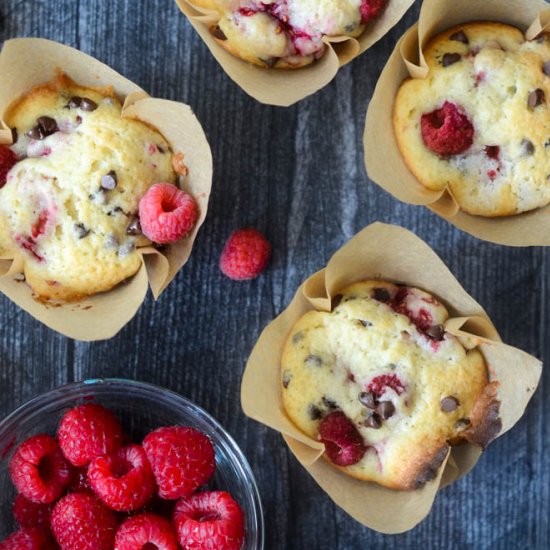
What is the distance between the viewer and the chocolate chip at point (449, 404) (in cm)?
157

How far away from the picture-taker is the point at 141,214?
5.10 ft

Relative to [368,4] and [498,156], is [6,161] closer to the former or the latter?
[368,4]

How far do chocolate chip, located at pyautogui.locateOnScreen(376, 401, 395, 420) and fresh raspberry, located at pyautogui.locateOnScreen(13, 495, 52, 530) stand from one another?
2.39ft

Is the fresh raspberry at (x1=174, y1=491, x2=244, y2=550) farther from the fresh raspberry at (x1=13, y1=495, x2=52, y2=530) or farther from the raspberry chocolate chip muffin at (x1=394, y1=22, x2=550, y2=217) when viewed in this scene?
the raspberry chocolate chip muffin at (x1=394, y1=22, x2=550, y2=217)

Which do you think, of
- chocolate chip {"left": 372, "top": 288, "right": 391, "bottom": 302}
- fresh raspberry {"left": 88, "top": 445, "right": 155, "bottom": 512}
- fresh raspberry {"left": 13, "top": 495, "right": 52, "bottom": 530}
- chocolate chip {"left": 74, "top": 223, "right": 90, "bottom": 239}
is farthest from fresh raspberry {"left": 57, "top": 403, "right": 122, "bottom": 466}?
chocolate chip {"left": 372, "top": 288, "right": 391, "bottom": 302}

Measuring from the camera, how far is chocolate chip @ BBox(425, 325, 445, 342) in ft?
5.27

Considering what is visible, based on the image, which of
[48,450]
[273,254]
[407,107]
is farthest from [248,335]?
[407,107]

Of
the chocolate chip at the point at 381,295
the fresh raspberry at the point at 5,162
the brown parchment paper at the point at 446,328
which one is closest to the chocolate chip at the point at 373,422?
the brown parchment paper at the point at 446,328

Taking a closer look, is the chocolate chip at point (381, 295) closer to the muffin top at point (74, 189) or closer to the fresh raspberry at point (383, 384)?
the fresh raspberry at point (383, 384)

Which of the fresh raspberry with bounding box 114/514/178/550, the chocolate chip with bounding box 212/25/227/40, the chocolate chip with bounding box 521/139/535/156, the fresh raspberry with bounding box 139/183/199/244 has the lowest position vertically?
the fresh raspberry with bounding box 114/514/178/550

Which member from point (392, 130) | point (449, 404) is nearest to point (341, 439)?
point (449, 404)

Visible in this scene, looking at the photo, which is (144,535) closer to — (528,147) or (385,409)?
(385,409)

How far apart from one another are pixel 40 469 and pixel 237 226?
0.67m

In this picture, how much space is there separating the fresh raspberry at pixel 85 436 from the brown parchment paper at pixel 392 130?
0.75 metres
